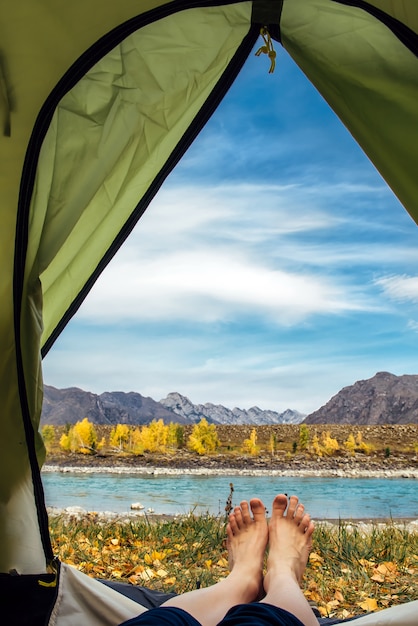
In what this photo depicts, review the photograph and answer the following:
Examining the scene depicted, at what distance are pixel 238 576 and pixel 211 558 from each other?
1.33 meters

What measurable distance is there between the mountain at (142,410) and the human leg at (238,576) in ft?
16.0

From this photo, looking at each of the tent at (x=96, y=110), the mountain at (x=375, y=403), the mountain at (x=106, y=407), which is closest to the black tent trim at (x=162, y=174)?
the tent at (x=96, y=110)

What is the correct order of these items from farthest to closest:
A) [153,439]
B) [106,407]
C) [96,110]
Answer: [106,407] → [153,439] → [96,110]

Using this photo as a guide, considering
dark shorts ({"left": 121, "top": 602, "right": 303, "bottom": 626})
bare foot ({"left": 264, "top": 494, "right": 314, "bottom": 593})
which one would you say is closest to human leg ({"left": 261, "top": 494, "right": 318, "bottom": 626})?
bare foot ({"left": 264, "top": 494, "right": 314, "bottom": 593})

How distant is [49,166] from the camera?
119cm

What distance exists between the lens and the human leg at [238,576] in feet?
3.22

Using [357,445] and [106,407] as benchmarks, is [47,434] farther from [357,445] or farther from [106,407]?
[106,407]

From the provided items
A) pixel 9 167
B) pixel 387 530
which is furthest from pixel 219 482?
pixel 9 167

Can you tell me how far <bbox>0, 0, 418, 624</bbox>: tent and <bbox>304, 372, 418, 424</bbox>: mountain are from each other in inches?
227

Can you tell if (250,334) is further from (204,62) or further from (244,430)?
(204,62)

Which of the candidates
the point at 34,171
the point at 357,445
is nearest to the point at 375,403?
the point at 357,445

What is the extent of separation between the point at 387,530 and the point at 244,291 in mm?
5325

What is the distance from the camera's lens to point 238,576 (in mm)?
1188

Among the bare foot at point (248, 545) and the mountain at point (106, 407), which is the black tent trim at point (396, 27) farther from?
the mountain at point (106, 407)
